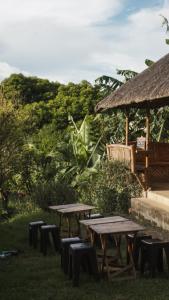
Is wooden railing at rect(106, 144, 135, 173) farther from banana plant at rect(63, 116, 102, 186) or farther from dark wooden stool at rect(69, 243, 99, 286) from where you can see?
dark wooden stool at rect(69, 243, 99, 286)

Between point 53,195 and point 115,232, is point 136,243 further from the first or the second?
point 53,195

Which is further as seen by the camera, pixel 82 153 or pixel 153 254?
pixel 82 153

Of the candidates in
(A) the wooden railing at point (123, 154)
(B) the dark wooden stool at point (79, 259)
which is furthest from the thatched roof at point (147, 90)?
(B) the dark wooden stool at point (79, 259)

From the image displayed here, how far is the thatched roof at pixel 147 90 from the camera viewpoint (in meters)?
10.8

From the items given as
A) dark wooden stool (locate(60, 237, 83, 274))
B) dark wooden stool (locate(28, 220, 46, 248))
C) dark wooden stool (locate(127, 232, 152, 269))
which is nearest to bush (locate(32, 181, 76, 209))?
dark wooden stool (locate(28, 220, 46, 248))

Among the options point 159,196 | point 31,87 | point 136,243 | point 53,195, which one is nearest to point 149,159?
point 159,196

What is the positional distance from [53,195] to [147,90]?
4.40 meters

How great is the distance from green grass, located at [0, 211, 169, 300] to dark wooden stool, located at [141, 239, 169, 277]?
0.23m

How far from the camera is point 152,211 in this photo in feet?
34.8

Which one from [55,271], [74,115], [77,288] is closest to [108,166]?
[55,271]

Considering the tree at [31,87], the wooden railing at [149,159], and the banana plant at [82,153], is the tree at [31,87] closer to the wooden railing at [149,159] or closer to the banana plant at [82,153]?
the banana plant at [82,153]

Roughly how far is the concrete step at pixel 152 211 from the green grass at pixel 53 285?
221 cm

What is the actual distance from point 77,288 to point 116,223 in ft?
4.06

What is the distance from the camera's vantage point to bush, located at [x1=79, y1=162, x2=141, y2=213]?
1309 cm
